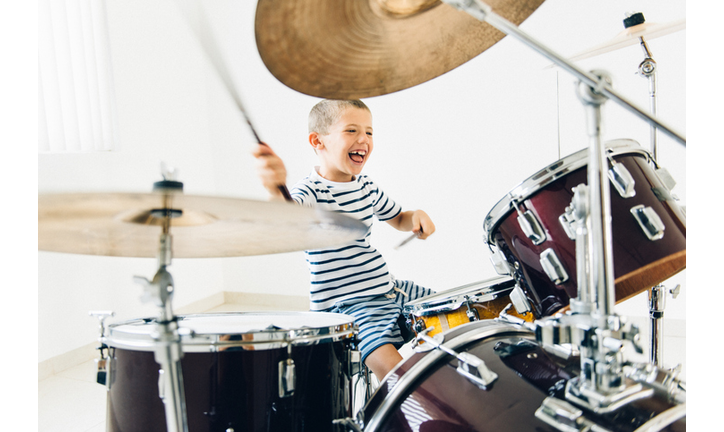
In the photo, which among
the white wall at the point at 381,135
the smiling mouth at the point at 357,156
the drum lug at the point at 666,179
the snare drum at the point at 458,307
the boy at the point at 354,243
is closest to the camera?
the drum lug at the point at 666,179

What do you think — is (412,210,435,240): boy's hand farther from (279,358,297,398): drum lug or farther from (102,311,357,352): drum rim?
(279,358,297,398): drum lug

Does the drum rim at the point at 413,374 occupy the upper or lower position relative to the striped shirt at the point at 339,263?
lower

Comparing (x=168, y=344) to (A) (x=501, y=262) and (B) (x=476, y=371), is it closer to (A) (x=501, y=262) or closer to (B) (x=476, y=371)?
(B) (x=476, y=371)

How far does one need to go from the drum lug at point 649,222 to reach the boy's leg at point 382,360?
1.89ft

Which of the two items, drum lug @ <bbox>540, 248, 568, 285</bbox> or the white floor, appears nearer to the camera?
drum lug @ <bbox>540, 248, 568, 285</bbox>

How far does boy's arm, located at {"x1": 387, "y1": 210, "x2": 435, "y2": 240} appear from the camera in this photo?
4.22ft

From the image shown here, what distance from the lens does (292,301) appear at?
8.54 ft

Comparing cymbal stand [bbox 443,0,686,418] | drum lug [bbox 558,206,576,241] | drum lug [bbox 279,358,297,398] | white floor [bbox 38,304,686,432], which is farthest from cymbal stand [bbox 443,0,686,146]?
white floor [bbox 38,304,686,432]

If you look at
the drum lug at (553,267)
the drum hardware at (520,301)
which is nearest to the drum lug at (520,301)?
the drum hardware at (520,301)

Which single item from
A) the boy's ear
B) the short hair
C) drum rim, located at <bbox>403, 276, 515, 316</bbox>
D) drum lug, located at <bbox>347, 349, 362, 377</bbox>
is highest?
the short hair

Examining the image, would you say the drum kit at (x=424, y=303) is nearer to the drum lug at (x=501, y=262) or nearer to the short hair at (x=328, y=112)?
the drum lug at (x=501, y=262)

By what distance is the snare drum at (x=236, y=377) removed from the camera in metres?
0.72

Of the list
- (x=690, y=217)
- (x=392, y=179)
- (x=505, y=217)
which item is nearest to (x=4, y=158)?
(x=505, y=217)

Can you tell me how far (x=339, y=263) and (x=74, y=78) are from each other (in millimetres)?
1399
